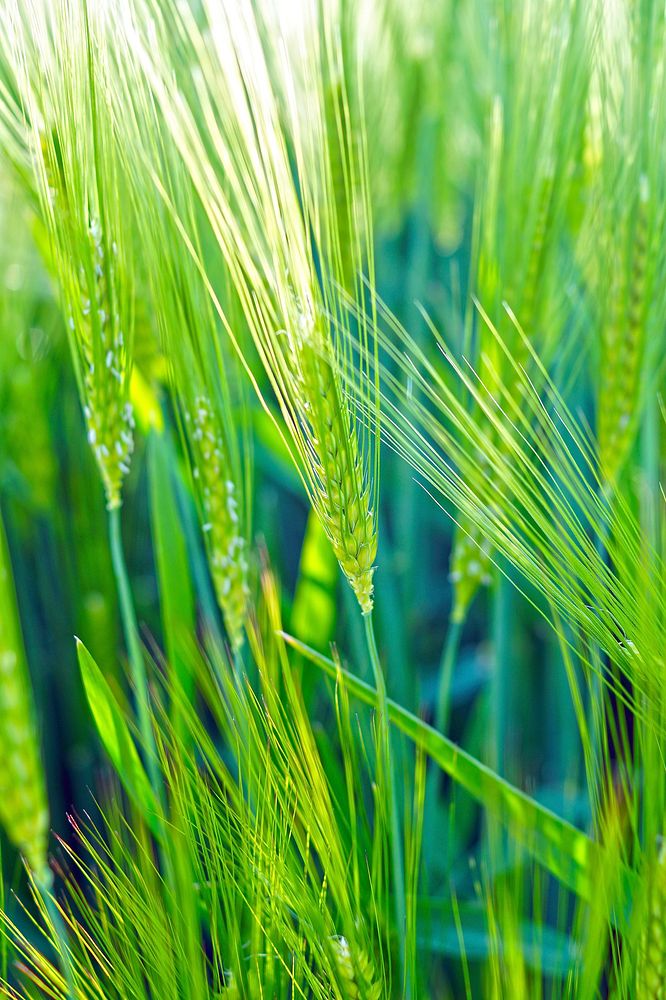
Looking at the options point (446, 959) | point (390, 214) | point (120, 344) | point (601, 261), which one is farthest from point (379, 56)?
point (446, 959)

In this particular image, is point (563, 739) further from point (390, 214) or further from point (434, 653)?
point (390, 214)

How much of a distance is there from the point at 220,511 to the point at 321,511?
0.10 metres

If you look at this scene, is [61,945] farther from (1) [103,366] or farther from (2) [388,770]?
(1) [103,366]

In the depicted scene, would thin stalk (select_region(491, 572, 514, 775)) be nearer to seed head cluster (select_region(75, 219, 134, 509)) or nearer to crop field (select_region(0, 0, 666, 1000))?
crop field (select_region(0, 0, 666, 1000))

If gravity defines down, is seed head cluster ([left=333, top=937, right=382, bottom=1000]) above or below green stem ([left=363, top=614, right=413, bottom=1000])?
below

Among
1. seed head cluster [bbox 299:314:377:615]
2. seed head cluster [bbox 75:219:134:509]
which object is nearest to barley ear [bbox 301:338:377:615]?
seed head cluster [bbox 299:314:377:615]

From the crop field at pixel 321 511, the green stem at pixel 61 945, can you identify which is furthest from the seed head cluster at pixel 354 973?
the green stem at pixel 61 945

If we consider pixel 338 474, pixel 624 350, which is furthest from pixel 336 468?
pixel 624 350

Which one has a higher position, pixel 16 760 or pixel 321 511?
pixel 321 511

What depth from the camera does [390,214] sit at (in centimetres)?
89

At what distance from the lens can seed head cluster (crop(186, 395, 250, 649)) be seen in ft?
1.48

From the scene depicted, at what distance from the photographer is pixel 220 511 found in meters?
0.46

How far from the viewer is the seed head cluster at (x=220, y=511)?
451mm

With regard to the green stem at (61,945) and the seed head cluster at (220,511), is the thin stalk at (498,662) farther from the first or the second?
the green stem at (61,945)
